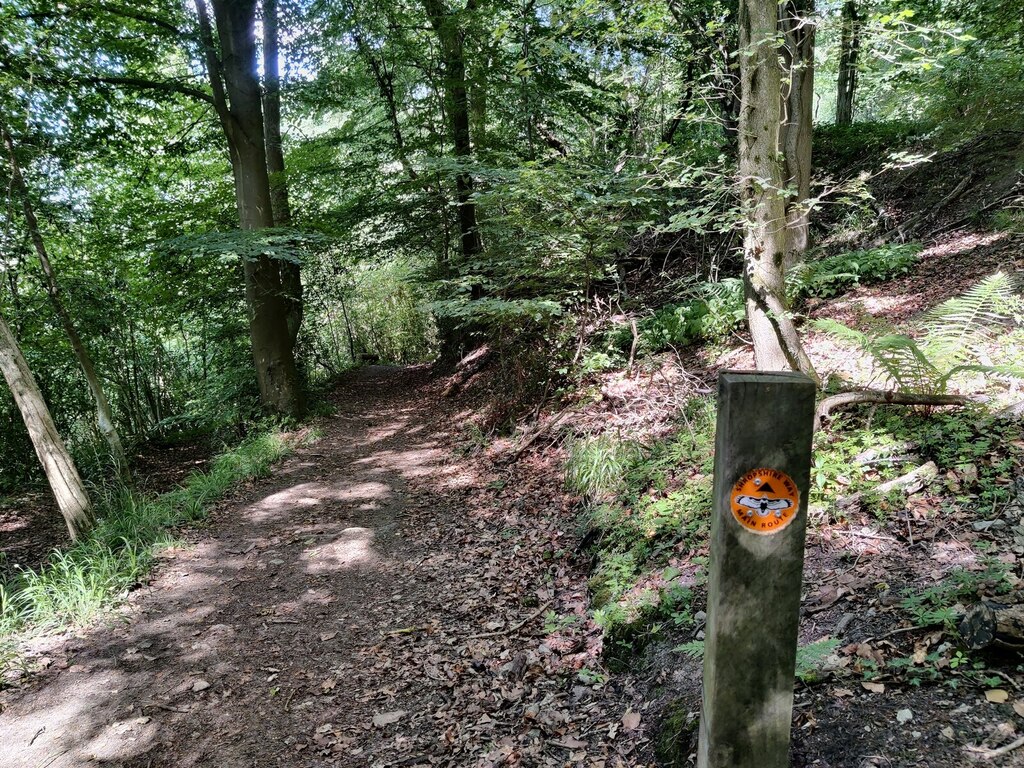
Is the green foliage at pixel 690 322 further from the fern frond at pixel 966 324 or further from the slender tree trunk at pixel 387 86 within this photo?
the slender tree trunk at pixel 387 86

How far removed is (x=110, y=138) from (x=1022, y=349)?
1356cm

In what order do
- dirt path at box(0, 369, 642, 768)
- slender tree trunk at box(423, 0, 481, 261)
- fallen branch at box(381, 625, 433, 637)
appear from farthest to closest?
slender tree trunk at box(423, 0, 481, 261) → fallen branch at box(381, 625, 433, 637) → dirt path at box(0, 369, 642, 768)

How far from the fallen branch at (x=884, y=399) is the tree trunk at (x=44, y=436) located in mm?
7348

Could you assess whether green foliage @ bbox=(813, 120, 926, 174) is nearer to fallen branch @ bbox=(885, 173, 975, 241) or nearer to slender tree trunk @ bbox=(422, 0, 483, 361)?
fallen branch @ bbox=(885, 173, 975, 241)

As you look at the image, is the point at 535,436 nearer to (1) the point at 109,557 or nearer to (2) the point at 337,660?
(2) the point at 337,660

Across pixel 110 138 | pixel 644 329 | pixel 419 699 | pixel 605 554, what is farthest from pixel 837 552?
pixel 110 138

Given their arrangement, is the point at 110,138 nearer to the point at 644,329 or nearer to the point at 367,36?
the point at 367,36

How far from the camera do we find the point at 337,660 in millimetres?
4184

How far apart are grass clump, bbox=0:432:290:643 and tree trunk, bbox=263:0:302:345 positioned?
4.60 metres

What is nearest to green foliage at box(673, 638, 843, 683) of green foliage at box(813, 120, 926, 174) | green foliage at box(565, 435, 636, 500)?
green foliage at box(565, 435, 636, 500)

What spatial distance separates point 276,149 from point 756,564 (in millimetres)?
14074

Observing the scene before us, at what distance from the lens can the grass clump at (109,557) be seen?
14.9 feet

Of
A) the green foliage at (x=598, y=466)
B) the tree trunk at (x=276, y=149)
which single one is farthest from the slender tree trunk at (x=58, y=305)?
the green foliage at (x=598, y=466)

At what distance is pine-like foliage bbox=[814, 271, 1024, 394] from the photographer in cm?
390
